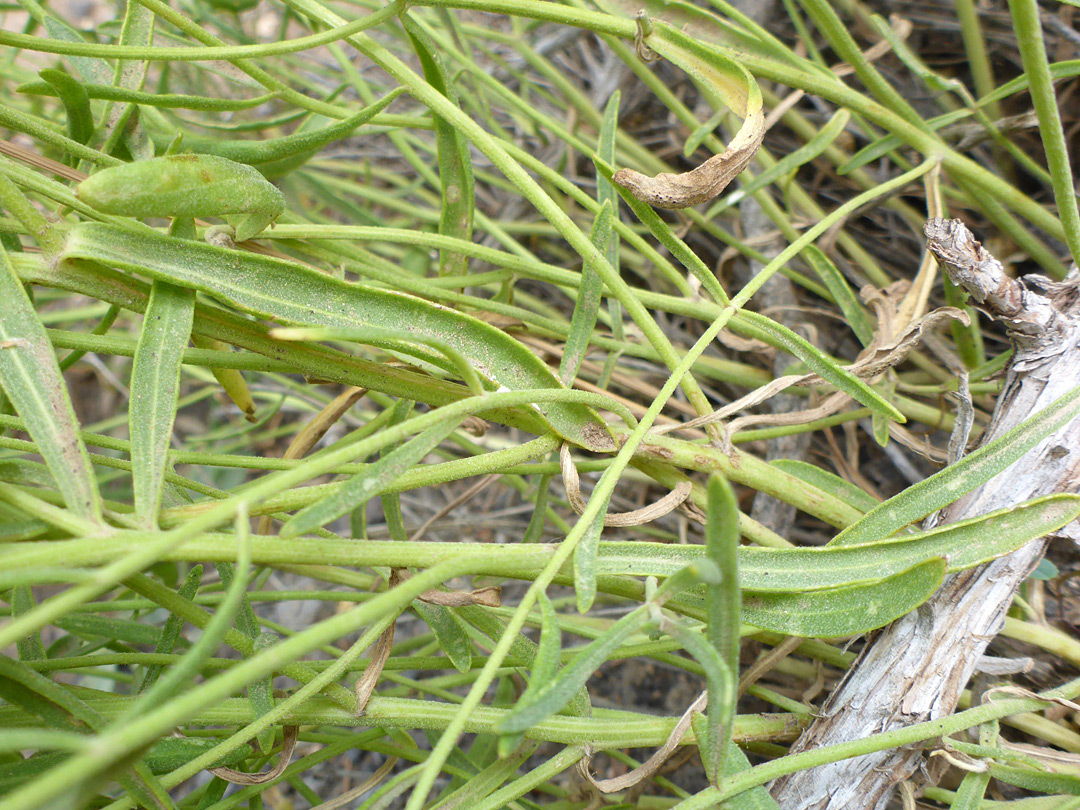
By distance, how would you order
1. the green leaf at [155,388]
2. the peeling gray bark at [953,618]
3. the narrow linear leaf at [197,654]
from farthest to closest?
the peeling gray bark at [953,618], the green leaf at [155,388], the narrow linear leaf at [197,654]

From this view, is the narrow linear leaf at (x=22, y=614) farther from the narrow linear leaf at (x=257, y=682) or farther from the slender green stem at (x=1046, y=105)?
the slender green stem at (x=1046, y=105)

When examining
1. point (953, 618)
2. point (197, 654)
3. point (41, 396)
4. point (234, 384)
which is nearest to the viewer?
point (197, 654)

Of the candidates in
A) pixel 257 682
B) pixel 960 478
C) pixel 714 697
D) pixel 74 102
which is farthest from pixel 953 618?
pixel 74 102

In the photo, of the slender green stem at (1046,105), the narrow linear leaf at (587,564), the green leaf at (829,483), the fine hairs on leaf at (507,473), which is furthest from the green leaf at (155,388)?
the slender green stem at (1046,105)

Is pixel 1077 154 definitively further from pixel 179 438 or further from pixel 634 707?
pixel 179 438

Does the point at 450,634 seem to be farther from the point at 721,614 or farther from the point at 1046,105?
the point at 1046,105

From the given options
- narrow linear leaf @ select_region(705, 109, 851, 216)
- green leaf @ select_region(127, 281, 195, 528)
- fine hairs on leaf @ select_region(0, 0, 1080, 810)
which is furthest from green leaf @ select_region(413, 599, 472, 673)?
narrow linear leaf @ select_region(705, 109, 851, 216)
